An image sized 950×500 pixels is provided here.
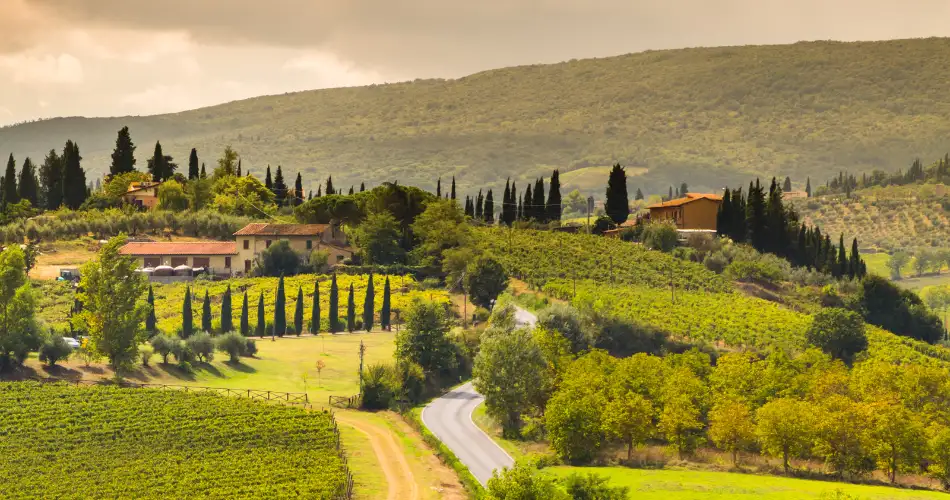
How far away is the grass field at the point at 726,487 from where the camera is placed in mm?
62375

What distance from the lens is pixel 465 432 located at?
3199 inches

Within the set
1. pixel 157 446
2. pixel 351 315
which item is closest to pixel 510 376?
pixel 157 446

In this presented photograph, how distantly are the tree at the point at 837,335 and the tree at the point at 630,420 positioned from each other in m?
31.4

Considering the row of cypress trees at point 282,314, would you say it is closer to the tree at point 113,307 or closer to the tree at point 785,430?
the tree at point 113,307

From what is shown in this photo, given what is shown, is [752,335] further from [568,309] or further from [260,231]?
[260,231]

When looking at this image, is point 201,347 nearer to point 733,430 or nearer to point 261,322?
point 261,322

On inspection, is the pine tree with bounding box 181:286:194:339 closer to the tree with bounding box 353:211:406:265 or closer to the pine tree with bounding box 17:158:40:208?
the tree with bounding box 353:211:406:265

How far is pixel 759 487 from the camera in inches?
2559

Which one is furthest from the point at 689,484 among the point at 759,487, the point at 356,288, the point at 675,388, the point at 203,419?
the point at 356,288

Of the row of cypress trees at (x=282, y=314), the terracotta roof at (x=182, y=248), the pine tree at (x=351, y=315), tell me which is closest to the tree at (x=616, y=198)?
the terracotta roof at (x=182, y=248)

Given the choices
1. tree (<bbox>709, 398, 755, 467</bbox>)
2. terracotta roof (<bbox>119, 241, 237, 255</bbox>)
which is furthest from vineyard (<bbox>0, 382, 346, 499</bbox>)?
terracotta roof (<bbox>119, 241, 237, 255</bbox>)

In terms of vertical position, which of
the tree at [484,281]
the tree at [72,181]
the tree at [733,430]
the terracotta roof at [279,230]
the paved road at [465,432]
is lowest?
the paved road at [465,432]

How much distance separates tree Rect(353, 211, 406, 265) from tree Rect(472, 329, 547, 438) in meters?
49.9

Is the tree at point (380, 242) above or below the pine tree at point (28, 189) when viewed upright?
below
